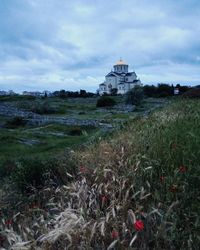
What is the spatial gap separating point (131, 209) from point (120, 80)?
13342 cm

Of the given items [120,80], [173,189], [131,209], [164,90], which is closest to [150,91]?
[164,90]

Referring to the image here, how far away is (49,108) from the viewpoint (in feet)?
159

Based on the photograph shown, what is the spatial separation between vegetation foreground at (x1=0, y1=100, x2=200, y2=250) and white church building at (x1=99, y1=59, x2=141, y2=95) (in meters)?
126

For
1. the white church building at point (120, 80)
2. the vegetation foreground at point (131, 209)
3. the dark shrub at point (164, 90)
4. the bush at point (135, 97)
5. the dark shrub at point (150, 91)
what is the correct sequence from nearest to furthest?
1. the vegetation foreground at point (131, 209)
2. the bush at point (135, 97)
3. the dark shrub at point (164, 90)
4. the dark shrub at point (150, 91)
5. the white church building at point (120, 80)

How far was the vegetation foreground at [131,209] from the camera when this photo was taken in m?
3.22

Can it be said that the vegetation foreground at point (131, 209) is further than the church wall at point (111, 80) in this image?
No

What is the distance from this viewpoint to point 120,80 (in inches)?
5344

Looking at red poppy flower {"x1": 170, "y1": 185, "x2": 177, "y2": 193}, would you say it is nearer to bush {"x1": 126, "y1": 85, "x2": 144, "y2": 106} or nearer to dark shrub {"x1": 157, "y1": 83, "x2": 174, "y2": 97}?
bush {"x1": 126, "y1": 85, "x2": 144, "y2": 106}

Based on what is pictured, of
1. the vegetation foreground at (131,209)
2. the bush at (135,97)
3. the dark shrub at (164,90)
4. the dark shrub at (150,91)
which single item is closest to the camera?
the vegetation foreground at (131,209)

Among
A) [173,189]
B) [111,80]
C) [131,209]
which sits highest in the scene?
[111,80]

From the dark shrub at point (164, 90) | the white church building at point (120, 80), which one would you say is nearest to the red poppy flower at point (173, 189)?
the dark shrub at point (164, 90)

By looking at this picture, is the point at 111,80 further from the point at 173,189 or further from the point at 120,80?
the point at 173,189

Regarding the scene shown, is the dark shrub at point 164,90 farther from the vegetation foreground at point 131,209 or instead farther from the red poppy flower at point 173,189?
the red poppy flower at point 173,189

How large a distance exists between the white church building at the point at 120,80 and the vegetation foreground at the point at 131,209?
12624 centimetres
